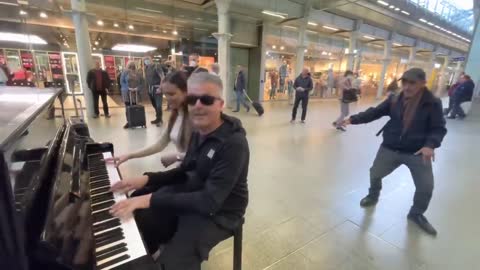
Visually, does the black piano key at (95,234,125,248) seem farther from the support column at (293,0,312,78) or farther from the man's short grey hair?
the support column at (293,0,312,78)

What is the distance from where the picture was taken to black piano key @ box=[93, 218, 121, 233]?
97 cm

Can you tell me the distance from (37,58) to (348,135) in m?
11.3

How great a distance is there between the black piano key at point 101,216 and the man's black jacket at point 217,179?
0.19m

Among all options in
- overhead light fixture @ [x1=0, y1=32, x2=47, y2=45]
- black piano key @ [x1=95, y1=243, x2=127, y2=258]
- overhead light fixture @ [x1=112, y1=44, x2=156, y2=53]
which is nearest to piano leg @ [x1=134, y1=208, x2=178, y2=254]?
black piano key @ [x1=95, y1=243, x2=127, y2=258]

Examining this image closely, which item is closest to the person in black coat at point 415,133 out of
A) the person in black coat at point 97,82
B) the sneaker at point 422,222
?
the sneaker at point 422,222

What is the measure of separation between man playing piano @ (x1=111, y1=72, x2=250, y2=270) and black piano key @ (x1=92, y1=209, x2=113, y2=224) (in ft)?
0.11

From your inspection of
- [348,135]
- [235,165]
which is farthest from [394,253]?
[348,135]

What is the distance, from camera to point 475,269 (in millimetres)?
1746

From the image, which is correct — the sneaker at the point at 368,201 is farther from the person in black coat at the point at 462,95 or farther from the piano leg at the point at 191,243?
the person in black coat at the point at 462,95

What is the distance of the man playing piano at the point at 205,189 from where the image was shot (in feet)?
3.57

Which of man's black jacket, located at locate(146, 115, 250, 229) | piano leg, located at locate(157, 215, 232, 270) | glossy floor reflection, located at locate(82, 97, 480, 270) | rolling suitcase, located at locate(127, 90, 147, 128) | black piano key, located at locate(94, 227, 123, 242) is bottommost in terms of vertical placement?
glossy floor reflection, located at locate(82, 97, 480, 270)

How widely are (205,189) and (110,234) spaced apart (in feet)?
1.37

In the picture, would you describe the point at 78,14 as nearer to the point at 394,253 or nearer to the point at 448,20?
the point at 394,253

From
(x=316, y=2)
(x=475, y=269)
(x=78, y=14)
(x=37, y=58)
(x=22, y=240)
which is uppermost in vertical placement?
(x=316, y=2)
